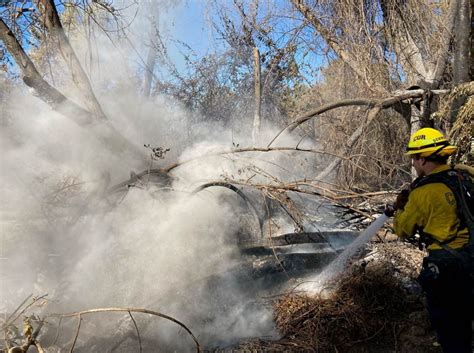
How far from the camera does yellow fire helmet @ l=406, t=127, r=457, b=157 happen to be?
2.80m

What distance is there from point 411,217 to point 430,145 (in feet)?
1.78

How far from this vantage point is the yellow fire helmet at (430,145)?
2803mm

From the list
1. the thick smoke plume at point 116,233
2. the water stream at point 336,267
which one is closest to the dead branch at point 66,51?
the thick smoke plume at point 116,233

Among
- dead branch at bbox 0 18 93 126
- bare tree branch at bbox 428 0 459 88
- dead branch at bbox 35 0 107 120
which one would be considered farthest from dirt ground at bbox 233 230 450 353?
bare tree branch at bbox 428 0 459 88

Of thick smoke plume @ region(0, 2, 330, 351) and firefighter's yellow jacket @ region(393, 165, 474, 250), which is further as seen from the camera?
thick smoke plume @ region(0, 2, 330, 351)

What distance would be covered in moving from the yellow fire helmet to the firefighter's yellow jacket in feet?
0.41

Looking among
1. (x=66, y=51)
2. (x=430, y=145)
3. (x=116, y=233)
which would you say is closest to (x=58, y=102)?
(x=66, y=51)

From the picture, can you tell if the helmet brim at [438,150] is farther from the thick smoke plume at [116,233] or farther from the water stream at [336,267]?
the thick smoke plume at [116,233]

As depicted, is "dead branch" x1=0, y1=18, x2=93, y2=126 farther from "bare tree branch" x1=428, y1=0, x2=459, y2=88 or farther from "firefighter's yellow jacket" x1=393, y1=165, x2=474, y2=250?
"bare tree branch" x1=428, y1=0, x2=459, y2=88

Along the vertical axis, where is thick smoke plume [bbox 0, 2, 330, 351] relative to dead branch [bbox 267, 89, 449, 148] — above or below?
below

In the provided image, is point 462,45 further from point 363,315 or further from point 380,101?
point 363,315

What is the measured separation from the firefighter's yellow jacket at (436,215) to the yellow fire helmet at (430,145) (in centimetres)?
12

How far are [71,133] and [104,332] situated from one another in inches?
123

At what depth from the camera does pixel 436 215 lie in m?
2.70
